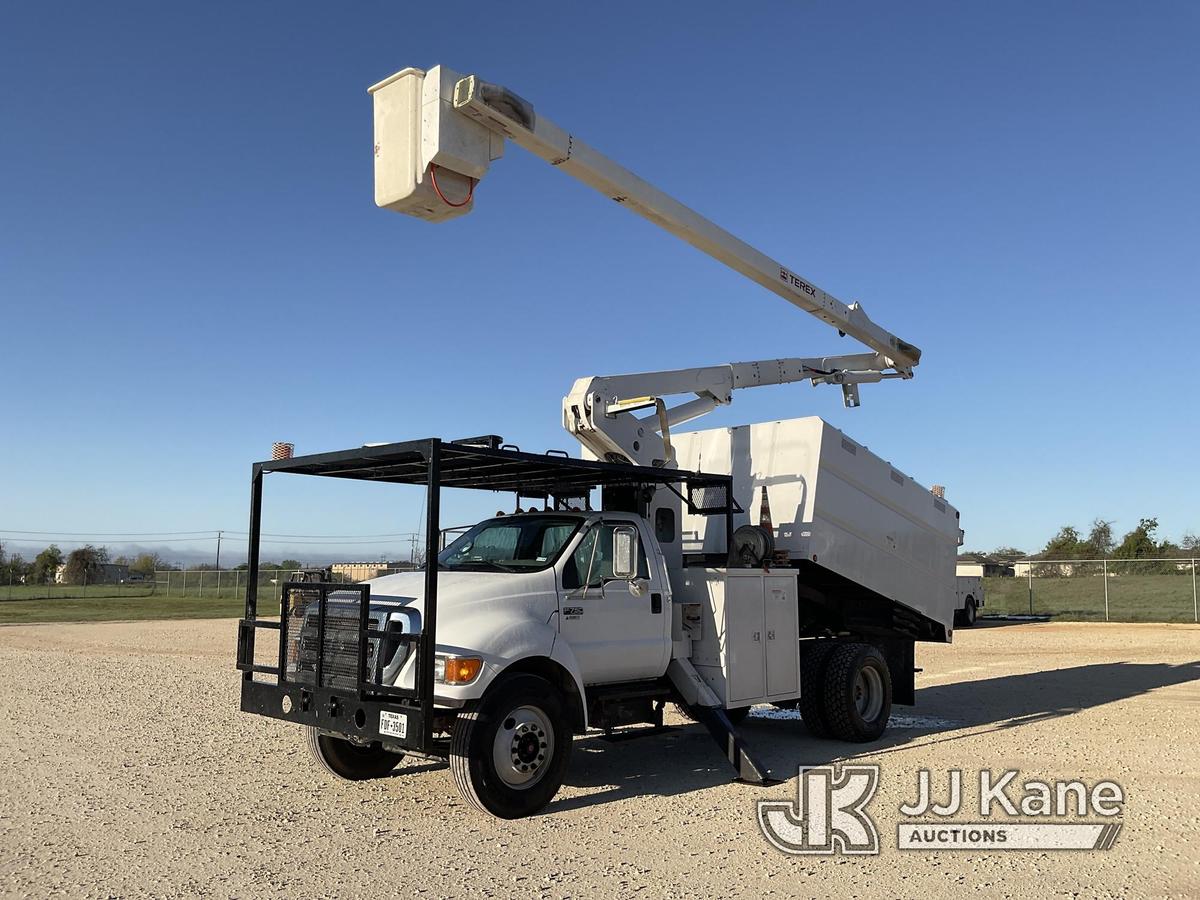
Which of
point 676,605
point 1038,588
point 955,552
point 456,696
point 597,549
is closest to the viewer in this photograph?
point 456,696

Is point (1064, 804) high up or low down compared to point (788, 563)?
down

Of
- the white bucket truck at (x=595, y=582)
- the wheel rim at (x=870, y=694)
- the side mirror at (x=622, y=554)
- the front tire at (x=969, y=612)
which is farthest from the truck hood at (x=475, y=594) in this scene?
the front tire at (x=969, y=612)

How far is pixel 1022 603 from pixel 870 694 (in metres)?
29.8

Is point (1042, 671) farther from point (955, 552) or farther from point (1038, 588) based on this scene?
point (1038, 588)

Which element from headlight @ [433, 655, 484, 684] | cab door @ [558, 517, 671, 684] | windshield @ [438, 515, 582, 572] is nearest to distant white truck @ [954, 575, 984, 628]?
cab door @ [558, 517, 671, 684]

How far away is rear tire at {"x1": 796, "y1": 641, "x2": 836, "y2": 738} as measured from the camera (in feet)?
34.1

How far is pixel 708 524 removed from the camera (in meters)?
11.0

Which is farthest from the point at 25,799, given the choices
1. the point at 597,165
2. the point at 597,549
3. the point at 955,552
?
the point at 955,552

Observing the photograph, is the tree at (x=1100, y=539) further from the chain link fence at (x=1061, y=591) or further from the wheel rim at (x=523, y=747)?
the wheel rim at (x=523, y=747)

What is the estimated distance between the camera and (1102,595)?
37.9 m

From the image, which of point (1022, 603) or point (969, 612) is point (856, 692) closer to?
point (969, 612)

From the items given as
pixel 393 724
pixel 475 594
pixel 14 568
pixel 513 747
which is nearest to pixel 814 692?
pixel 513 747

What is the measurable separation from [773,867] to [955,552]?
8.81m

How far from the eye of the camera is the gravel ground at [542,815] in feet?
18.3
